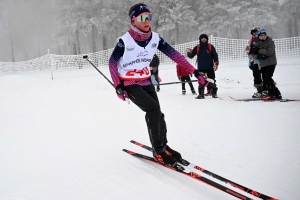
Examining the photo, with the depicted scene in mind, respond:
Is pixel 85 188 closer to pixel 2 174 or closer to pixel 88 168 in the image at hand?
pixel 88 168

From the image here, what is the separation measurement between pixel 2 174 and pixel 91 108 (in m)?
4.83

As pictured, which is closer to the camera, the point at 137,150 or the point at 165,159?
the point at 165,159

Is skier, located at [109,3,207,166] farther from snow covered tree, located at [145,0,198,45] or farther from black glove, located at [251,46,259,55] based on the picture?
snow covered tree, located at [145,0,198,45]

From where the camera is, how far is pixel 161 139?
345 centimetres

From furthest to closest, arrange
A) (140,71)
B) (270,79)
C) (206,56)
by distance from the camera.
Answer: (206,56) < (270,79) < (140,71)

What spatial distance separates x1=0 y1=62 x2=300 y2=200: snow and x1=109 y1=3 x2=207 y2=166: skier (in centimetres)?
34

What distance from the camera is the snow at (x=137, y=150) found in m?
2.84

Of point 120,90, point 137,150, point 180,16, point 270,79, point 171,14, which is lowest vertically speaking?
point 137,150

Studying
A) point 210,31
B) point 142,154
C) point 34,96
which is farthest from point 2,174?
point 210,31

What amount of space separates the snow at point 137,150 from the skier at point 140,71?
342 mm

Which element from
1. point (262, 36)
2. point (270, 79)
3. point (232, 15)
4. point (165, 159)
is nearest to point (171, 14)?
→ point (232, 15)

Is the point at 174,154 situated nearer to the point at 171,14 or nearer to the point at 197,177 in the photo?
the point at 197,177

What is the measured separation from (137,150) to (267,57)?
528 cm

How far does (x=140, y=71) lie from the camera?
3.68 m
